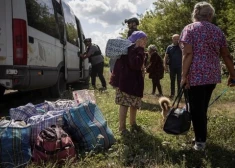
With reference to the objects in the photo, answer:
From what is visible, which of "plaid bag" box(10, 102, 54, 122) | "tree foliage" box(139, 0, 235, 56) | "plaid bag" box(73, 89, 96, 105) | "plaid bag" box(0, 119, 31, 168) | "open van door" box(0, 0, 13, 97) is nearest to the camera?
"plaid bag" box(0, 119, 31, 168)

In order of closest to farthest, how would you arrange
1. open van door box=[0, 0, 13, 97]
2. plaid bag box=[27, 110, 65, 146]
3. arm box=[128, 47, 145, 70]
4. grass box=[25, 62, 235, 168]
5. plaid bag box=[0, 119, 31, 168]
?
plaid bag box=[0, 119, 31, 168] → grass box=[25, 62, 235, 168] → plaid bag box=[27, 110, 65, 146] → arm box=[128, 47, 145, 70] → open van door box=[0, 0, 13, 97]

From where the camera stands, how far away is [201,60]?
412 cm

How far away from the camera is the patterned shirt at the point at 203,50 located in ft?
13.4

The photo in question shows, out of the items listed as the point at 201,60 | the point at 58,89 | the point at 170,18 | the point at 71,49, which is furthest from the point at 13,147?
the point at 170,18

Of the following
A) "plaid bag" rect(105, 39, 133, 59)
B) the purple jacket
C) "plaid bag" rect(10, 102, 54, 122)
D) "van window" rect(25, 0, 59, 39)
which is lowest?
"plaid bag" rect(10, 102, 54, 122)

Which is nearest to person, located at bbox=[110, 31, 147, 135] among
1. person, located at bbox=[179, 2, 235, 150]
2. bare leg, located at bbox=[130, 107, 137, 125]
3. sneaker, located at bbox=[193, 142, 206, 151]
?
bare leg, located at bbox=[130, 107, 137, 125]

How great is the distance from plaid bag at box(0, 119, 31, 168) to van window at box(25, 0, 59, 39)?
2874mm

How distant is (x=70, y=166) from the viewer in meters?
3.48

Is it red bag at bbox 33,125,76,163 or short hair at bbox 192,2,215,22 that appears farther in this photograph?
short hair at bbox 192,2,215,22

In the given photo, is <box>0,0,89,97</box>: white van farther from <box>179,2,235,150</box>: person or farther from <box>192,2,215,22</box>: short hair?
<box>192,2,215,22</box>: short hair

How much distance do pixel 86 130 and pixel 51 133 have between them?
0.53m

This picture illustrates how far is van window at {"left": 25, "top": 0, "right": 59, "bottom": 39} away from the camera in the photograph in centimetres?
613

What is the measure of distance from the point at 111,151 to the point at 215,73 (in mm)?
1594

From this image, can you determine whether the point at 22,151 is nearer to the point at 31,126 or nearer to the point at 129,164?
the point at 31,126
